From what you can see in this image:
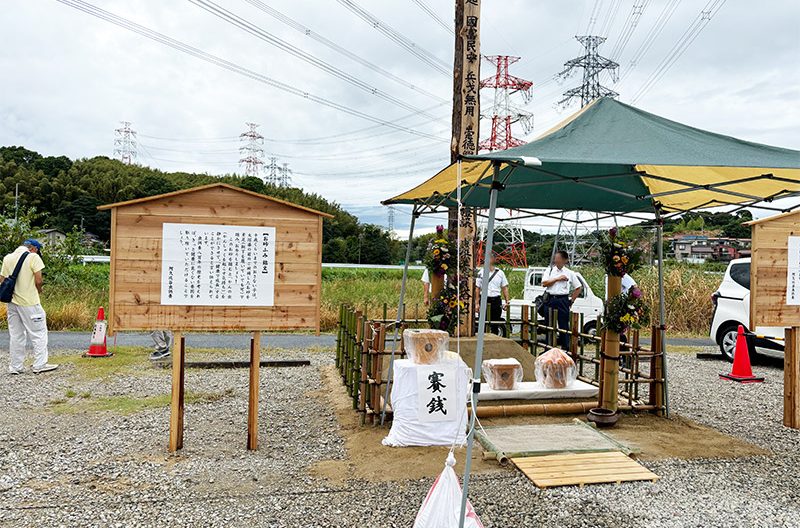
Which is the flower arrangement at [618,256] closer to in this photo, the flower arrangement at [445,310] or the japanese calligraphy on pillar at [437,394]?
the flower arrangement at [445,310]

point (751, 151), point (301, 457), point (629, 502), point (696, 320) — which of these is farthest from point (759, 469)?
point (696, 320)

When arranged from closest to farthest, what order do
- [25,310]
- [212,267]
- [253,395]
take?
[212,267] < [253,395] < [25,310]

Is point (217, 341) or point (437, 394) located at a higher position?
point (437, 394)

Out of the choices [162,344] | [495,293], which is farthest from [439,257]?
[162,344]

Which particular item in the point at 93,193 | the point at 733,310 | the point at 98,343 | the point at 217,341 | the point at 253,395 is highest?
the point at 93,193

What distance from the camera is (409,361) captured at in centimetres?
489

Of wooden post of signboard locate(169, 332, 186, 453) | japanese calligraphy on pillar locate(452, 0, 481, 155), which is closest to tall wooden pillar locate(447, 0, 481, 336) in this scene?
japanese calligraphy on pillar locate(452, 0, 481, 155)

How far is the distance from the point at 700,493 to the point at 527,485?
109 centimetres

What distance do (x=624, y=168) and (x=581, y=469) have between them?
3075mm

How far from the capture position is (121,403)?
6000 mm

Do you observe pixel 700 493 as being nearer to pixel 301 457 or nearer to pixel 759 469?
pixel 759 469

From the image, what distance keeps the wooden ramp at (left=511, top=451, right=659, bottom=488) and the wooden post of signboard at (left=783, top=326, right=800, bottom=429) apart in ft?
7.17

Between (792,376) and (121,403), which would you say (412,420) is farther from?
(792,376)

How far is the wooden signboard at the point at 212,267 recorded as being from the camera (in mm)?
4246
